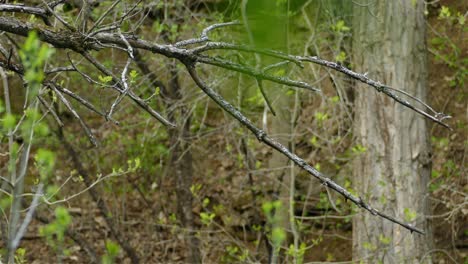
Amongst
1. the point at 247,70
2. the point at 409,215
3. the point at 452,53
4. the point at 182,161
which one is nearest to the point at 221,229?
the point at 182,161

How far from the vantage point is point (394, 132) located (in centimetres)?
758

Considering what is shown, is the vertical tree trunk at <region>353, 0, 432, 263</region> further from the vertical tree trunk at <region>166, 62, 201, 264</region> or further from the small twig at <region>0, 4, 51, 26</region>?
the small twig at <region>0, 4, 51, 26</region>

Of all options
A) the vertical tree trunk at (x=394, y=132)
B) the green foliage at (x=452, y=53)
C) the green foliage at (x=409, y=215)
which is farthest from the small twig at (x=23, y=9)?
the green foliage at (x=452, y=53)

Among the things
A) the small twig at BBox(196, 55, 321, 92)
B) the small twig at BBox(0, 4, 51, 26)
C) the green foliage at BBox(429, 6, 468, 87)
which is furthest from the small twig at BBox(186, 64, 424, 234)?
Result: the green foliage at BBox(429, 6, 468, 87)

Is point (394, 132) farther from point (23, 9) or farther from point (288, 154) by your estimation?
point (23, 9)

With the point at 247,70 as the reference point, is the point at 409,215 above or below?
below

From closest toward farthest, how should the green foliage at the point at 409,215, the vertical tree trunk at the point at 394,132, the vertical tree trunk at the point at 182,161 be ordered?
1. the green foliage at the point at 409,215
2. the vertical tree trunk at the point at 394,132
3. the vertical tree trunk at the point at 182,161

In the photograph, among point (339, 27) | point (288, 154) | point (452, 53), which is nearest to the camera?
point (288, 154)

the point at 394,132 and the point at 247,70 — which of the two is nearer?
the point at 247,70

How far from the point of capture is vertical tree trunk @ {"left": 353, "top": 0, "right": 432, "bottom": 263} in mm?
7504

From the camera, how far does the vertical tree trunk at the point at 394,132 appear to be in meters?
7.50

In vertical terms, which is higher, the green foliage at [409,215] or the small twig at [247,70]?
the small twig at [247,70]

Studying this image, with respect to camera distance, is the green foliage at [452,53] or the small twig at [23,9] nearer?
the small twig at [23,9]

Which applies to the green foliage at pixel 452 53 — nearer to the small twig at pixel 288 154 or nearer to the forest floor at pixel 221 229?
the forest floor at pixel 221 229
